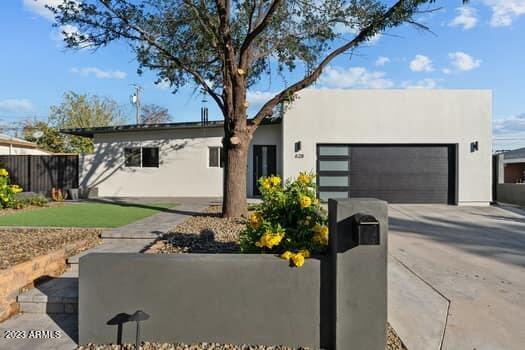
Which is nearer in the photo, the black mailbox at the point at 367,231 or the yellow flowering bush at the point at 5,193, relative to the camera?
the black mailbox at the point at 367,231

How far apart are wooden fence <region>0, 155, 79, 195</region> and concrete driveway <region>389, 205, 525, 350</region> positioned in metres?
12.5

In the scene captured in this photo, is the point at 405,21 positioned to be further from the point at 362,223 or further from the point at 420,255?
the point at 362,223

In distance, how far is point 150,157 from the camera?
13.0 meters

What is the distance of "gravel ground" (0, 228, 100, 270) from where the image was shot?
404 cm

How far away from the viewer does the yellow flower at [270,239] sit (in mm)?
2692

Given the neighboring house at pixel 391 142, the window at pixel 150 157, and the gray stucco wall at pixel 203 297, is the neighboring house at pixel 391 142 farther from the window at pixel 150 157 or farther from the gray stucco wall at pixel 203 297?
the gray stucco wall at pixel 203 297

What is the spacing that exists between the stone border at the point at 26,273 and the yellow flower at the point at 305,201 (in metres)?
3.03

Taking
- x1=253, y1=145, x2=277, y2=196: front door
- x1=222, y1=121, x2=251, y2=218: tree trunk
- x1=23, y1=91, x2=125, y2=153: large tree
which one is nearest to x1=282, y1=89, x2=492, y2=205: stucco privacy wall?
x1=253, y1=145, x2=277, y2=196: front door

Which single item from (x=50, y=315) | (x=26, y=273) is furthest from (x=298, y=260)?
(x=26, y=273)

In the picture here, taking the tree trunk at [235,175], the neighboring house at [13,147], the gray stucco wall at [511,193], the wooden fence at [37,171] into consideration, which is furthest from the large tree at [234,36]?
the neighboring house at [13,147]

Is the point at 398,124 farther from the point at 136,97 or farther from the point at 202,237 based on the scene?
the point at 136,97

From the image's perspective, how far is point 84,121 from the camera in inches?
952

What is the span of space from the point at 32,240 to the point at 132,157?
27.9ft

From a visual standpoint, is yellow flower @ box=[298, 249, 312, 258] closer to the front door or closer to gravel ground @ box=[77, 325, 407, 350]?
gravel ground @ box=[77, 325, 407, 350]
